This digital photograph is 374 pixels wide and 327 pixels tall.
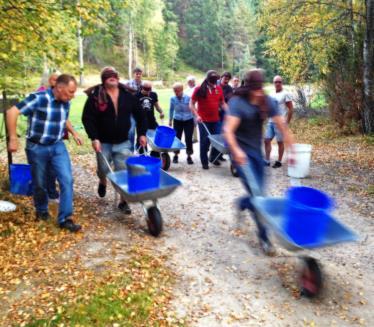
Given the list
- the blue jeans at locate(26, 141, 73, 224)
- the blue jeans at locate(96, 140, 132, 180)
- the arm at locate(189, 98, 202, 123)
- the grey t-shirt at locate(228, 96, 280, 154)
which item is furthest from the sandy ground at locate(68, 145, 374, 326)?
Answer: the arm at locate(189, 98, 202, 123)

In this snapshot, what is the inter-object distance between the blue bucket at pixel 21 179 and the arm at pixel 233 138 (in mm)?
2983

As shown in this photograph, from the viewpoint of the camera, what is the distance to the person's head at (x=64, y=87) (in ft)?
16.0

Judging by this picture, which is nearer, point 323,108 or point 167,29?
point 323,108

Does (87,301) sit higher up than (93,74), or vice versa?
(93,74)

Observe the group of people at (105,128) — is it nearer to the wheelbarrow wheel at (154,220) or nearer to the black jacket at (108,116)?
the black jacket at (108,116)

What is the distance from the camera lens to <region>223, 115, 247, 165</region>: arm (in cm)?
433

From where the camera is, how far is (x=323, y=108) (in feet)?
59.0

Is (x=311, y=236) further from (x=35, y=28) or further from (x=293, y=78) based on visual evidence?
(x=293, y=78)

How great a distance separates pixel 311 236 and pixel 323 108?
15266mm

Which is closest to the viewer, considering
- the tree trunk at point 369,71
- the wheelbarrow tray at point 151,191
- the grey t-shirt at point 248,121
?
the grey t-shirt at point 248,121

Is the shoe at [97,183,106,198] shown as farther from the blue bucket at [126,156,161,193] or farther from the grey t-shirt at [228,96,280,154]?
the grey t-shirt at [228,96,280,154]

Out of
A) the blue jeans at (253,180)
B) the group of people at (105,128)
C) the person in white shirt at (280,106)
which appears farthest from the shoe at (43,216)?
the person in white shirt at (280,106)

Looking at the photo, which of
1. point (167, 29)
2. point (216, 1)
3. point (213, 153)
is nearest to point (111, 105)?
point (213, 153)

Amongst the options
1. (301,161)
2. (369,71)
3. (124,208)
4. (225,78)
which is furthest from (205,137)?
(369,71)
